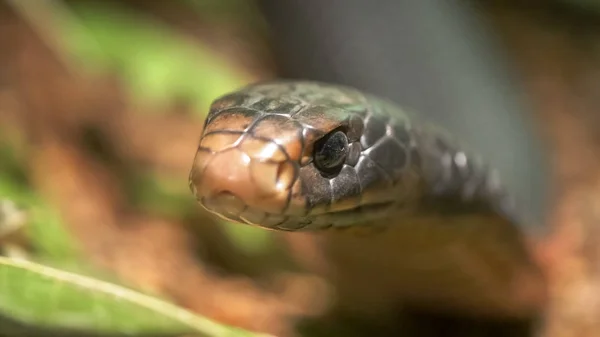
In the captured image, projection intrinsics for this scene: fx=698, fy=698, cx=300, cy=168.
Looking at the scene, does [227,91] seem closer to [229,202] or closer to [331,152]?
[331,152]

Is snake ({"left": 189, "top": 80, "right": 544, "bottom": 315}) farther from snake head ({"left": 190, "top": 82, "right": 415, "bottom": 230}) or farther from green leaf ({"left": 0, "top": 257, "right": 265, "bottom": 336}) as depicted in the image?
green leaf ({"left": 0, "top": 257, "right": 265, "bottom": 336})

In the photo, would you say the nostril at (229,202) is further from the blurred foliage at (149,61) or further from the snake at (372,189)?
the blurred foliage at (149,61)

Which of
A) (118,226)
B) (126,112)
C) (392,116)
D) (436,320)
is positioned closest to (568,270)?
(436,320)

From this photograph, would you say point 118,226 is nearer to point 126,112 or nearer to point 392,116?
point 126,112

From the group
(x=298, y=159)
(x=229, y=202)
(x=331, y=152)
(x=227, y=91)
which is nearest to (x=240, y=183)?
(x=229, y=202)

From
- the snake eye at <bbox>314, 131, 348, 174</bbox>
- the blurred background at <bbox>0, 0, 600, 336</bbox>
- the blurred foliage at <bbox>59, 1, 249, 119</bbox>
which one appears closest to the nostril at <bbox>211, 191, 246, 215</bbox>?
the snake eye at <bbox>314, 131, 348, 174</bbox>
